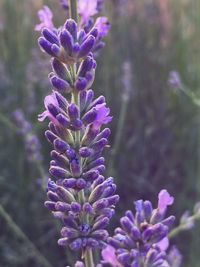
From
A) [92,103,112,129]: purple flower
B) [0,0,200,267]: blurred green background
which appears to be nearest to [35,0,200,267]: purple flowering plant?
[92,103,112,129]: purple flower

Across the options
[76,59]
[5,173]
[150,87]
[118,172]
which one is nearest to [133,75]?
[150,87]

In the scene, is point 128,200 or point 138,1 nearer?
point 128,200

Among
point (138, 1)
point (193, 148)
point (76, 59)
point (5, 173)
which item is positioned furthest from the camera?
point (138, 1)

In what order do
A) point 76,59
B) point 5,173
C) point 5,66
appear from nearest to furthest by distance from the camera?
point 76,59, point 5,173, point 5,66

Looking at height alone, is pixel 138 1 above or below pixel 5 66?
above

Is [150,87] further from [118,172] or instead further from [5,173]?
[5,173]

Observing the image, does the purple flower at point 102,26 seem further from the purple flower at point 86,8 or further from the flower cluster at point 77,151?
the flower cluster at point 77,151
